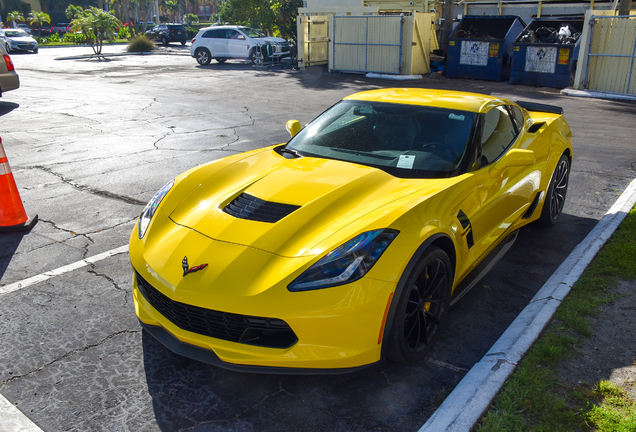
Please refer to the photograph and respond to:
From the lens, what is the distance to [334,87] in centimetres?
1698

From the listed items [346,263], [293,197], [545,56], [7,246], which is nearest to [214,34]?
[545,56]

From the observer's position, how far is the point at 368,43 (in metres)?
20.1

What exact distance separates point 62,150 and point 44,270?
4809mm

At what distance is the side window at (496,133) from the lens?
403 centimetres

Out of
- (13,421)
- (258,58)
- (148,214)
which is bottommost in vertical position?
(13,421)

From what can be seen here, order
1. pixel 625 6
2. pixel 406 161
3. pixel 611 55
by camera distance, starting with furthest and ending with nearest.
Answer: pixel 625 6 → pixel 611 55 → pixel 406 161

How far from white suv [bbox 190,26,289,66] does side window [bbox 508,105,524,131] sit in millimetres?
20551

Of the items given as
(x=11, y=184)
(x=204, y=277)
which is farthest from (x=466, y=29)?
(x=204, y=277)

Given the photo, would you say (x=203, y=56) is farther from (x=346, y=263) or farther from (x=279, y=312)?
(x=279, y=312)

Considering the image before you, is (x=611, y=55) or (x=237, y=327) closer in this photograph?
(x=237, y=327)

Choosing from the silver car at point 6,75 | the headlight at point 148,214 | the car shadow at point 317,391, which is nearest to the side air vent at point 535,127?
the car shadow at point 317,391

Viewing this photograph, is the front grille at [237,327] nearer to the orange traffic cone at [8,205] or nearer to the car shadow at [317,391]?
the car shadow at [317,391]

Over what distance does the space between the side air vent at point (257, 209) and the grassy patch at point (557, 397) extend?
1.57 meters

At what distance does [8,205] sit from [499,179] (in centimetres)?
464
